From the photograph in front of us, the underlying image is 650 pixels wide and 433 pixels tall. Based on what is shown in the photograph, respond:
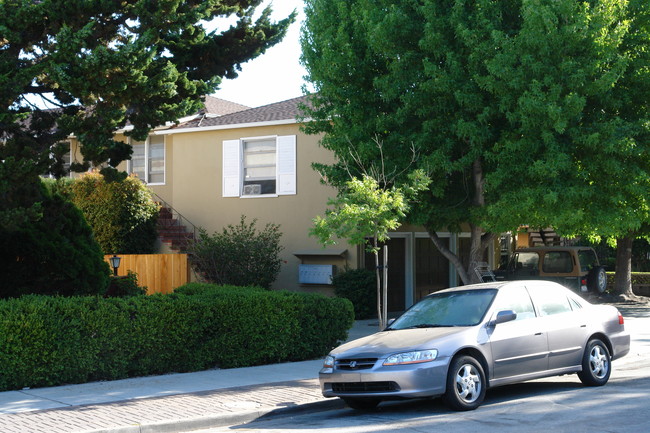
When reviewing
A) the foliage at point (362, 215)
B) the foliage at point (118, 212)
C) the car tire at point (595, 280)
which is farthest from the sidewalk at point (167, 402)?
the car tire at point (595, 280)

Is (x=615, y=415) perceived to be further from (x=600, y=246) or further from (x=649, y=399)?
(x=600, y=246)

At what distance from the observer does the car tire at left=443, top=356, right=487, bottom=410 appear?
30.1 ft

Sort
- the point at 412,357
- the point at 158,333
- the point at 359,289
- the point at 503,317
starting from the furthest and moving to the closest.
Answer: the point at 359,289 → the point at 158,333 → the point at 503,317 → the point at 412,357

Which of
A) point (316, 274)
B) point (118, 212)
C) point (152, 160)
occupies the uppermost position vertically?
point (152, 160)

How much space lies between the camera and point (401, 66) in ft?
48.6

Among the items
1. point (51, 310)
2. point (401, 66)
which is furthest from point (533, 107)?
point (51, 310)

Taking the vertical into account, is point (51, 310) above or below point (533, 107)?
below

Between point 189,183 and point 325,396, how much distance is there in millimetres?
15386

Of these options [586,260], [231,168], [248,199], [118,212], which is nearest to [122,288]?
[118,212]

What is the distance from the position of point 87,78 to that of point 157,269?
10.8m

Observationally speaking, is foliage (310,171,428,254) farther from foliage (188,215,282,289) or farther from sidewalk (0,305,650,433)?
foliage (188,215,282,289)

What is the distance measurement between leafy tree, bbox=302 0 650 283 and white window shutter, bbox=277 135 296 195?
20.5 feet

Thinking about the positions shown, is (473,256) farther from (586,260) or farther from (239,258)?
(586,260)

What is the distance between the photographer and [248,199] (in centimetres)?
2309
